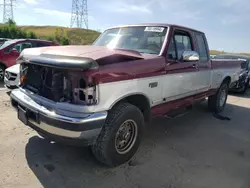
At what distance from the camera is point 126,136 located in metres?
3.20

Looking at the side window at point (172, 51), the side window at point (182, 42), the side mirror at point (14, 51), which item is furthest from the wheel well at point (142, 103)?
the side mirror at point (14, 51)

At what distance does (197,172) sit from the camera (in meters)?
3.11

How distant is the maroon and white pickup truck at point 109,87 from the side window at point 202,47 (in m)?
0.52

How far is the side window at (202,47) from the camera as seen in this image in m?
4.95

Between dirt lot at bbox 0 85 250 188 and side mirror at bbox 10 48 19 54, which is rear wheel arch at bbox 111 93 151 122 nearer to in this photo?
dirt lot at bbox 0 85 250 188

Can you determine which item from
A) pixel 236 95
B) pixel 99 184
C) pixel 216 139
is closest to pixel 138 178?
pixel 99 184

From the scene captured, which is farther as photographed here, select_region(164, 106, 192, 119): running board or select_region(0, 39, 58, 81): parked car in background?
select_region(0, 39, 58, 81): parked car in background

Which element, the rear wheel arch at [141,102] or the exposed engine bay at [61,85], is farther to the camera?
the rear wheel arch at [141,102]

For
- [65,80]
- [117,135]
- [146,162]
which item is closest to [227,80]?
[146,162]

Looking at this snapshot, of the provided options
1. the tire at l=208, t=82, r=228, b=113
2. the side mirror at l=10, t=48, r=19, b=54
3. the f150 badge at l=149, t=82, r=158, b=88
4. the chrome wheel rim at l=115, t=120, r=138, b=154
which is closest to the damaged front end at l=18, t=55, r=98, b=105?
the chrome wheel rim at l=115, t=120, r=138, b=154

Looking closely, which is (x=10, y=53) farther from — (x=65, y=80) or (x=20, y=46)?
(x=65, y=80)

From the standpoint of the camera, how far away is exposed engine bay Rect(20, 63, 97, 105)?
2553 mm

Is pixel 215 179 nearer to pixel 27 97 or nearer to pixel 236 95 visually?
pixel 27 97

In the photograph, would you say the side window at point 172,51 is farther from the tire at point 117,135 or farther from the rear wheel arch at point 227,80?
the rear wheel arch at point 227,80
